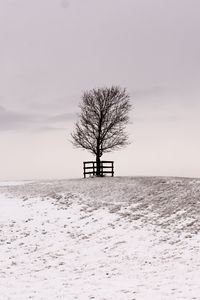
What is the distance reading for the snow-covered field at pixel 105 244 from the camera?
1334 cm

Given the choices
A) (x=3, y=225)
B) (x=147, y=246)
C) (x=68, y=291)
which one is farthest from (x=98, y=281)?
(x=3, y=225)

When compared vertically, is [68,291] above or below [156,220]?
below

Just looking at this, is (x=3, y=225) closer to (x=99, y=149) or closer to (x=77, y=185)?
(x=77, y=185)

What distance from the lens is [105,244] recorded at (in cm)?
1898

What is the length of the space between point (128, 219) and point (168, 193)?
567 centimetres

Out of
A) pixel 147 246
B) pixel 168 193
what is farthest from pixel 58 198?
pixel 147 246

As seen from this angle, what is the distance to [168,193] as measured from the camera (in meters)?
27.0

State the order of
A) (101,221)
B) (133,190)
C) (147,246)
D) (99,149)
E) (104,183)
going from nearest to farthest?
(147,246) < (101,221) < (133,190) < (104,183) < (99,149)

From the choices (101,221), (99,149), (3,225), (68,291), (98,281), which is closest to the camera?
(68,291)

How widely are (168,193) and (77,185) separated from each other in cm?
1213

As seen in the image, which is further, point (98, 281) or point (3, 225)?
point (3, 225)

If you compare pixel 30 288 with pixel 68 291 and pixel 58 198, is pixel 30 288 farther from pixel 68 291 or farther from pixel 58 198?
pixel 58 198

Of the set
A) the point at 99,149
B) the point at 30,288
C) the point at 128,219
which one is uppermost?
the point at 99,149

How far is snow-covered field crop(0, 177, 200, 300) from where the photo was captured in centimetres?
1334
